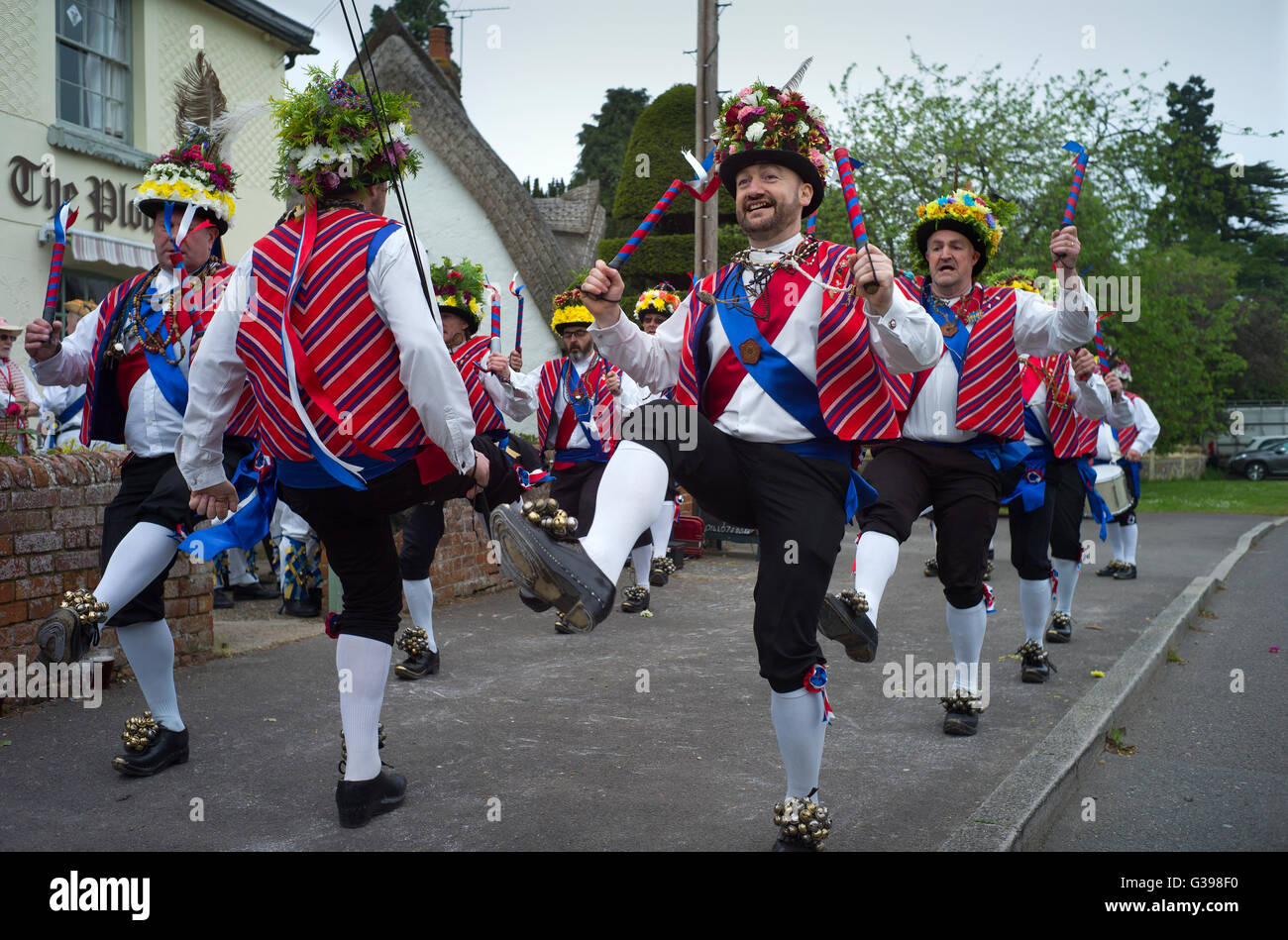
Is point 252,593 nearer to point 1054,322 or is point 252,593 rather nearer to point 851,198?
point 1054,322

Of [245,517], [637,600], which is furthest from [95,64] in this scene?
[245,517]

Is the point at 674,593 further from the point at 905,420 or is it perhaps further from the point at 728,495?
the point at 728,495

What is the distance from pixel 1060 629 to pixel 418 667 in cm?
436

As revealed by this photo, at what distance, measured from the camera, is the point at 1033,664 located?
6121mm

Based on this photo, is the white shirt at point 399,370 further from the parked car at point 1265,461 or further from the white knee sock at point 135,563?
the parked car at point 1265,461

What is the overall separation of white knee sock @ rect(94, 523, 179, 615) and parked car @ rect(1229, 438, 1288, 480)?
43487mm

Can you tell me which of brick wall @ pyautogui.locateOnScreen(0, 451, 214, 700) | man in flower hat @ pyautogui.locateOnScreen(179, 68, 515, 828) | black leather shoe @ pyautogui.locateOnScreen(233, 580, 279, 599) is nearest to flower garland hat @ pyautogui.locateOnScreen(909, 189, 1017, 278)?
man in flower hat @ pyautogui.locateOnScreen(179, 68, 515, 828)

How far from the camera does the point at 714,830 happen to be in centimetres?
363

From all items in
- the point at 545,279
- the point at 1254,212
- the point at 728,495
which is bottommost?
the point at 728,495

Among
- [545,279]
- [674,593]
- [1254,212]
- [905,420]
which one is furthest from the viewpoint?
[1254,212]

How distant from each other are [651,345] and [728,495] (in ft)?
1.79

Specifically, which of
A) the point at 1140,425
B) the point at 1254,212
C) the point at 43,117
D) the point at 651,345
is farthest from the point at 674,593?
the point at 1254,212

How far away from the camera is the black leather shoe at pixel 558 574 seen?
2.77 meters

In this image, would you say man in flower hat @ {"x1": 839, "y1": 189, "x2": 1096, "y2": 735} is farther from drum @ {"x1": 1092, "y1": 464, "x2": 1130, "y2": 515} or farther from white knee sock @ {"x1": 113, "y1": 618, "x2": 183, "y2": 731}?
drum @ {"x1": 1092, "y1": 464, "x2": 1130, "y2": 515}
